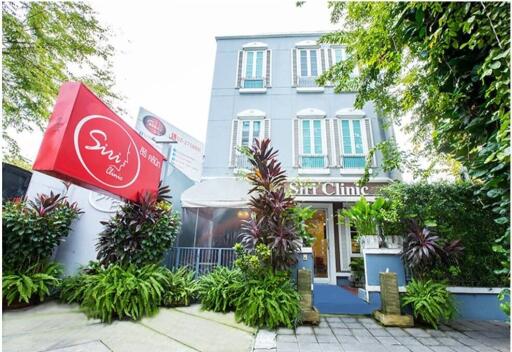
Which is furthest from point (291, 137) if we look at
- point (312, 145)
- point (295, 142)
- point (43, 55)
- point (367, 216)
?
point (43, 55)

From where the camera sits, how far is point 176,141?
11.0 m

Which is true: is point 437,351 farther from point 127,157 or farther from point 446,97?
point 127,157

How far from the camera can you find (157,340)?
3.73 metres

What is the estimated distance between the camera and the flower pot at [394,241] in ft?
18.6

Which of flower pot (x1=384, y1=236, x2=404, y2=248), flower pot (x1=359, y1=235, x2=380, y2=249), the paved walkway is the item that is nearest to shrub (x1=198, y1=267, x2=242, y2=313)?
the paved walkway

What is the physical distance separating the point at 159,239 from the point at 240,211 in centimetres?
349

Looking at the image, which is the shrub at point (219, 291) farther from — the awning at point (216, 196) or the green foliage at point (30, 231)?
the green foliage at point (30, 231)

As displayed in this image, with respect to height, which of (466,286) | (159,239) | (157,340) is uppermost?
(159,239)

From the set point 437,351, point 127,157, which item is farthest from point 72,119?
point 437,351

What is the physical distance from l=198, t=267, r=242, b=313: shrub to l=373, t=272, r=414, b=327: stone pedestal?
3.11 metres

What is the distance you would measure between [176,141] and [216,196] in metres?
5.40

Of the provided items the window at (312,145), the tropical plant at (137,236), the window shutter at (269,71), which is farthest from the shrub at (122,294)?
the window shutter at (269,71)

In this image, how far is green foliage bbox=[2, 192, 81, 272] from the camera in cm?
518

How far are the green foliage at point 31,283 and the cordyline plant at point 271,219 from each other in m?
4.73
